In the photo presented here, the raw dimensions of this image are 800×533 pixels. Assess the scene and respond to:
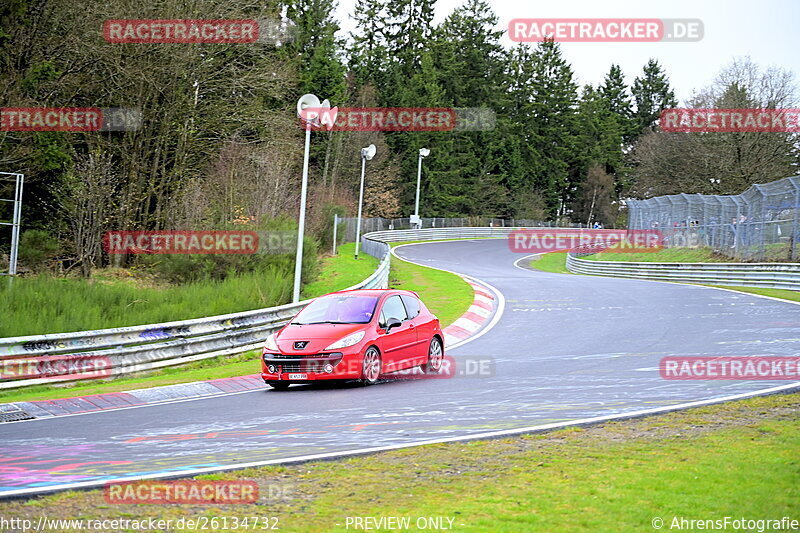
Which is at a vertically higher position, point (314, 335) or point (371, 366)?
point (314, 335)

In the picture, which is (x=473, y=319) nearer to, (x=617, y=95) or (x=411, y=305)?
(x=411, y=305)

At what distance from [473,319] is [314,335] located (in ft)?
32.5

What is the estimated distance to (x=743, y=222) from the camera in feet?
111

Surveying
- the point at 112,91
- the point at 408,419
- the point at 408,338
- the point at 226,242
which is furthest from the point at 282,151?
the point at 408,419

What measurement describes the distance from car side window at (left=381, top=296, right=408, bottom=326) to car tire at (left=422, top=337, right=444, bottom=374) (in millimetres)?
741

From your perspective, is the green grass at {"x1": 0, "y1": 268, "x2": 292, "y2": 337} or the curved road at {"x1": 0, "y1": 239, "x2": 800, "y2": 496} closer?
the curved road at {"x1": 0, "y1": 239, "x2": 800, "y2": 496}

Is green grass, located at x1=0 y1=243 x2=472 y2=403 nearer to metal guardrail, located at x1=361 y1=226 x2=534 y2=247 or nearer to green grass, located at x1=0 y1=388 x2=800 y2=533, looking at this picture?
green grass, located at x1=0 y1=388 x2=800 y2=533

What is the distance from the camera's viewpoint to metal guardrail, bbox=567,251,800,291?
28797mm

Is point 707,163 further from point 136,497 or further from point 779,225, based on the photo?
point 136,497

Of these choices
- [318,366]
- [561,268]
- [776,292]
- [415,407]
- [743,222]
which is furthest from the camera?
[561,268]

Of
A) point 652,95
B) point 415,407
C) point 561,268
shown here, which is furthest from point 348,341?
point 652,95

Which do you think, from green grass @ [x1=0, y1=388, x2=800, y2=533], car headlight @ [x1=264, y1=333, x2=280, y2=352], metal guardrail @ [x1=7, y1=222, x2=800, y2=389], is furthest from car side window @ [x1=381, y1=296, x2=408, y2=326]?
green grass @ [x1=0, y1=388, x2=800, y2=533]

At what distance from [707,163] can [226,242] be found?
159ft

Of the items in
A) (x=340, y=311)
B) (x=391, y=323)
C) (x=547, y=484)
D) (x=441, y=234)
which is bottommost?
(x=547, y=484)
